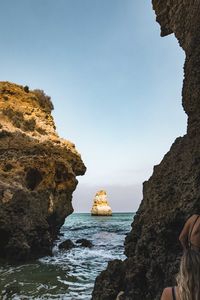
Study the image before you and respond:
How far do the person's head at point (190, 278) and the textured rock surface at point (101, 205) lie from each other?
106223 mm

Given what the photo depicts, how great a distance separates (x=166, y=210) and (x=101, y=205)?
104197 mm

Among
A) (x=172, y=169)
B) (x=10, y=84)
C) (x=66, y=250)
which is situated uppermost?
(x=10, y=84)

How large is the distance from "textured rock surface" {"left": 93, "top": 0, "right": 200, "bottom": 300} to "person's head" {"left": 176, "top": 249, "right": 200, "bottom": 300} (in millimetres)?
3603

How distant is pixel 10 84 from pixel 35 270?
2315 centimetres

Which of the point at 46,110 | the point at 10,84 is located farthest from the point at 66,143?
the point at 10,84

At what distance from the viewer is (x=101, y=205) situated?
4291 inches

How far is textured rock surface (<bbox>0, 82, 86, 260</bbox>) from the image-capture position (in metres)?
16.6

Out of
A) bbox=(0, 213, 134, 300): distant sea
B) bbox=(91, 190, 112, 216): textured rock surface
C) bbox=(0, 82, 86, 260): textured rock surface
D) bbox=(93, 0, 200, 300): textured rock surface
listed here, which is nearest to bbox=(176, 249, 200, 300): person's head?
bbox=(93, 0, 200, 300): textured rock surface

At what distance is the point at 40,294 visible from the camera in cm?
980

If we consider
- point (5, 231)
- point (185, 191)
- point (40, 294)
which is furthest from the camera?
point (5, 231)

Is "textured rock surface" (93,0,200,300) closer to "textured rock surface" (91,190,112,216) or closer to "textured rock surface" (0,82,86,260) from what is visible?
"textured rock surface" (0,82,86,260)

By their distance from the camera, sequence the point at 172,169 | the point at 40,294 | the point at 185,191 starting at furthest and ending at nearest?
the point at 40,294
the point at 172,169
the point at 185,191

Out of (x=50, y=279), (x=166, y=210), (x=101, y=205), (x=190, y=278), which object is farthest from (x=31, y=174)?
(x=101, y=205)

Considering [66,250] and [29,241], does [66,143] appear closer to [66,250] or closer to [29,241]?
[66,250]
